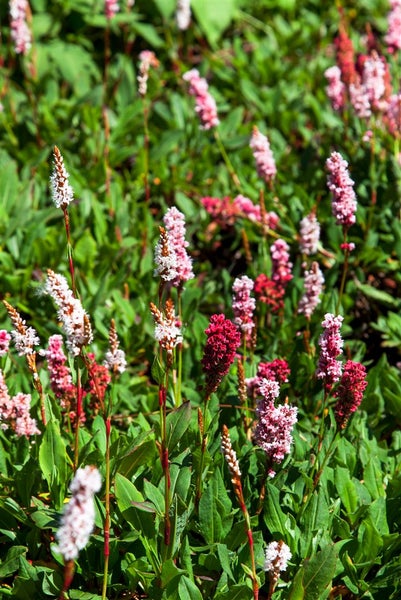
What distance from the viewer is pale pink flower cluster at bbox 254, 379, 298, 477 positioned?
2.50 metres

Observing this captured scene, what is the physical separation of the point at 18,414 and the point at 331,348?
1118 mm

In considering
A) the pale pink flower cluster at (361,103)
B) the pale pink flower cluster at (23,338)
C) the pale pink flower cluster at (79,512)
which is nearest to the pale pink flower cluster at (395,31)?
the pale pink flower cluster at (361,103)

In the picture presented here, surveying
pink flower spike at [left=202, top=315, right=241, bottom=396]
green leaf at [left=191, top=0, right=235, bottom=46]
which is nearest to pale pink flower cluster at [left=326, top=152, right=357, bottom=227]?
pink flower spike at [left=202, top=315, right=241, bottom=396]

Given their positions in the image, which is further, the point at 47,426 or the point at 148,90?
the point at 148,90

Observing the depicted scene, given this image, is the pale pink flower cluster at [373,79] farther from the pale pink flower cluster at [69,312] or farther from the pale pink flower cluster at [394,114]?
the pale pink flower cluster at [69,312]

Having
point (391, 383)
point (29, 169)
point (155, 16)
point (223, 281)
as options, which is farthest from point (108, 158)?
point (391, 383)

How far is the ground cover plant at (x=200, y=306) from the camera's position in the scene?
259 centimetres

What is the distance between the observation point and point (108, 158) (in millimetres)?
5129

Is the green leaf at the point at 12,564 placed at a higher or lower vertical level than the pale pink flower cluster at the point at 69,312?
lower

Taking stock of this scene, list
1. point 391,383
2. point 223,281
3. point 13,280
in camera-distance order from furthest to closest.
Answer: point 223,281, point 13,280, point 391,383

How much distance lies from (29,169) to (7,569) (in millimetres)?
2802

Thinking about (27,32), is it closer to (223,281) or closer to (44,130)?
(44,130)

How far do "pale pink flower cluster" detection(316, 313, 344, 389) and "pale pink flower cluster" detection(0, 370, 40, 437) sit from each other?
3.35 feet

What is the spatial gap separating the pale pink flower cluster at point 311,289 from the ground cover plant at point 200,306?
0.01m
